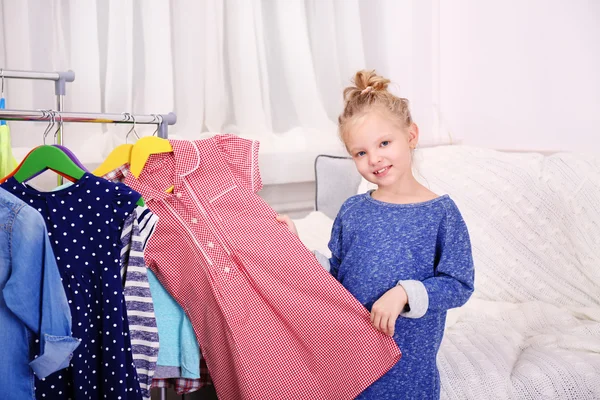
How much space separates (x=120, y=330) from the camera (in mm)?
1200

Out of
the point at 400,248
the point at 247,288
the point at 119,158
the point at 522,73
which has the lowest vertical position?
the point at 247,288

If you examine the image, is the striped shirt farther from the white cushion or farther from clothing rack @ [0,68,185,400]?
the white cushion

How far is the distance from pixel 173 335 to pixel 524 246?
1.19 metres

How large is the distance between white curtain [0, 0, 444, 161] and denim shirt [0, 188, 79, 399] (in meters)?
0.86

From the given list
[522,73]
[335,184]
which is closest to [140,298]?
[335,184]

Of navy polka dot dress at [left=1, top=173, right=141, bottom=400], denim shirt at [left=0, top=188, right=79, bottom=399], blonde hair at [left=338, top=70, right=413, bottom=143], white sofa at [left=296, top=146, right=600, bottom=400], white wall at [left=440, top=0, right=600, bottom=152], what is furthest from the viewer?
white wall at [left=440, top=0, right=600, bottom=152]

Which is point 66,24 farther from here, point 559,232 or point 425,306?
point 559,232

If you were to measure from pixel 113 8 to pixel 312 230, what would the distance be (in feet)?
3.19

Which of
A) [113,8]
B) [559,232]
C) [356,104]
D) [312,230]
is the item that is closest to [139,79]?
[113,8]

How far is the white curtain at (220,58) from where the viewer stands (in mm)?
1903

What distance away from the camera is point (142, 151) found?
1443 millimetres

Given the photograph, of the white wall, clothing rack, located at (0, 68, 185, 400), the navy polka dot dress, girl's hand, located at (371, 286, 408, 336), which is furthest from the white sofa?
the navy polka dot dress

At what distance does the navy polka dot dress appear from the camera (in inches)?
46.9

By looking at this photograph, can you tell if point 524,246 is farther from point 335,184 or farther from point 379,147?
point 379,147
